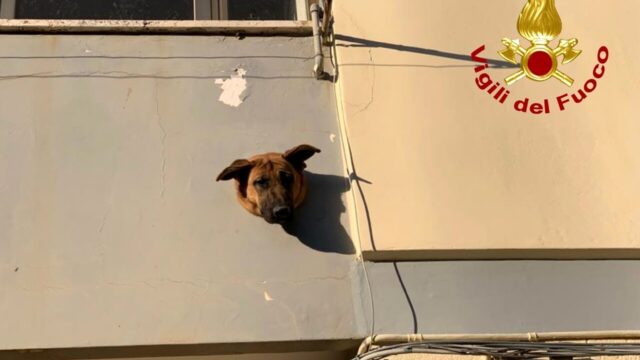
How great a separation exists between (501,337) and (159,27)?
9.48 ft

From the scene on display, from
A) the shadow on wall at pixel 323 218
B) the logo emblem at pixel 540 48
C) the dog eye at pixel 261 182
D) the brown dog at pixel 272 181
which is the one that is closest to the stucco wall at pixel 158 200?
the shadow on wall at pixel 323 218

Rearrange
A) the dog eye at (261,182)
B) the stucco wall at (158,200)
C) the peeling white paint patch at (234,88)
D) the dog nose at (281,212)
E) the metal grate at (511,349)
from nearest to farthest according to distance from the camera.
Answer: the metal grate at (511,349) → the stucco wall at (158,200) → the dog nose at (281,212) → the dog eye at (261,182) → the peeling white paint patch at (234,88)

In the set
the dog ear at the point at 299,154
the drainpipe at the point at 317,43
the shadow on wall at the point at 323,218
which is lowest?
the shadow on wall at the point at 323,218

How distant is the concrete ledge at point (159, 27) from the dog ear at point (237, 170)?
1115 mm

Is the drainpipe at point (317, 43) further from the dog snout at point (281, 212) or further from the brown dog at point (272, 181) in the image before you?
the dog snout at point (281, 212)

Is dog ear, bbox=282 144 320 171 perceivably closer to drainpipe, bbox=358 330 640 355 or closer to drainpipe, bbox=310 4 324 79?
drainpipe, bbox=310 4 324 79

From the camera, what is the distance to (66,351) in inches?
161

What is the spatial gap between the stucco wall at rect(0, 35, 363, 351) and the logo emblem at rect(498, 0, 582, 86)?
47.3 inches

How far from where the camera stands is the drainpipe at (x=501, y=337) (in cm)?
413

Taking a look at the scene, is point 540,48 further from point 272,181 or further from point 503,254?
point 272,181

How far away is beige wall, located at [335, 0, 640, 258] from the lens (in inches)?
176

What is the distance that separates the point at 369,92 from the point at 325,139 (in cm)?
39

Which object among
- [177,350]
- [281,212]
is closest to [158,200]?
[281,212]

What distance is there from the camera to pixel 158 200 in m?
4.56
